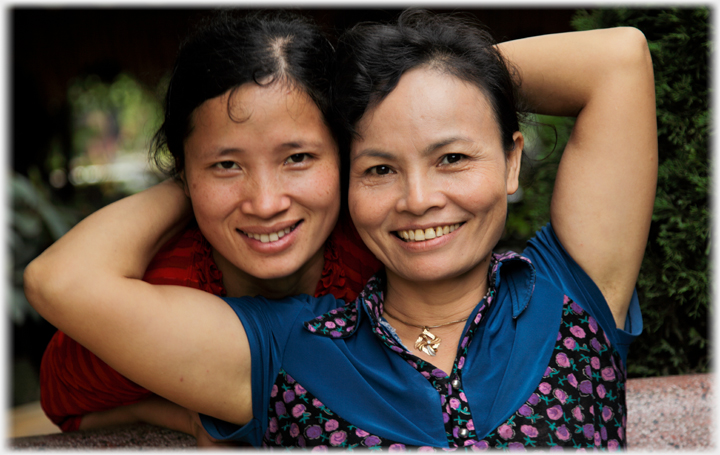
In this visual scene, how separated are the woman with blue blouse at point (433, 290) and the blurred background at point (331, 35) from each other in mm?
367

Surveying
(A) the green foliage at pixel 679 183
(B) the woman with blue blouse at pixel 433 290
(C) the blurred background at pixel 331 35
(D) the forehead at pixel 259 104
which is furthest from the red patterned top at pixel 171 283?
(A) the green foliage at pixel 679 183

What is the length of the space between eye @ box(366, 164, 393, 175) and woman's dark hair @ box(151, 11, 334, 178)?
202 mm

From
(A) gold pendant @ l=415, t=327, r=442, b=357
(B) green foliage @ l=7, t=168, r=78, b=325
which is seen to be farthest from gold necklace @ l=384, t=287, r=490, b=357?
(B) green foliage @ l=7, t=168, r=78, b=325

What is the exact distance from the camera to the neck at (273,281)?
184cm

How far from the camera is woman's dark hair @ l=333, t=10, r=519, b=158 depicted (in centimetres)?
155

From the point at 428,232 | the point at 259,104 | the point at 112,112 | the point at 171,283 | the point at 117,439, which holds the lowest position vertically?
the point at 112,112

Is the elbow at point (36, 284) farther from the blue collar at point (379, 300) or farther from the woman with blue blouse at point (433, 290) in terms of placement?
the blue collar at point (379, 300)

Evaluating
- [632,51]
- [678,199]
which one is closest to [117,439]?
[632,51]

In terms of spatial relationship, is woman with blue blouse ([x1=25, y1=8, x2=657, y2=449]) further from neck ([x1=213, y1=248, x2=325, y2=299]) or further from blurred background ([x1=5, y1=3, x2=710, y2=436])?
blurred background ([x1=5, y1=3, x2=710, y2=436])

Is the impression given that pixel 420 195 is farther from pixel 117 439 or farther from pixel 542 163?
pixel 542 163

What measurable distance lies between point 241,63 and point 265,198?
0.36 metres

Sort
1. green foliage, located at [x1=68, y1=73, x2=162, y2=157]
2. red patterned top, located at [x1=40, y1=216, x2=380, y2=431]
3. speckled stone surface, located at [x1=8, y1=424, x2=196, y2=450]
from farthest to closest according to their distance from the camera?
green foliage, located at [x1=68, y1=73, x2=162, y2=157] → speckled stone surface, located at [x1=8, y1=424, x2=196, y2=450] → red patterned top, located at [x1=40, y1=216, x2=380, y2=431]

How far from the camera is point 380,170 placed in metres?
1.57

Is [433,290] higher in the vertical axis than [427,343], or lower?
higher
